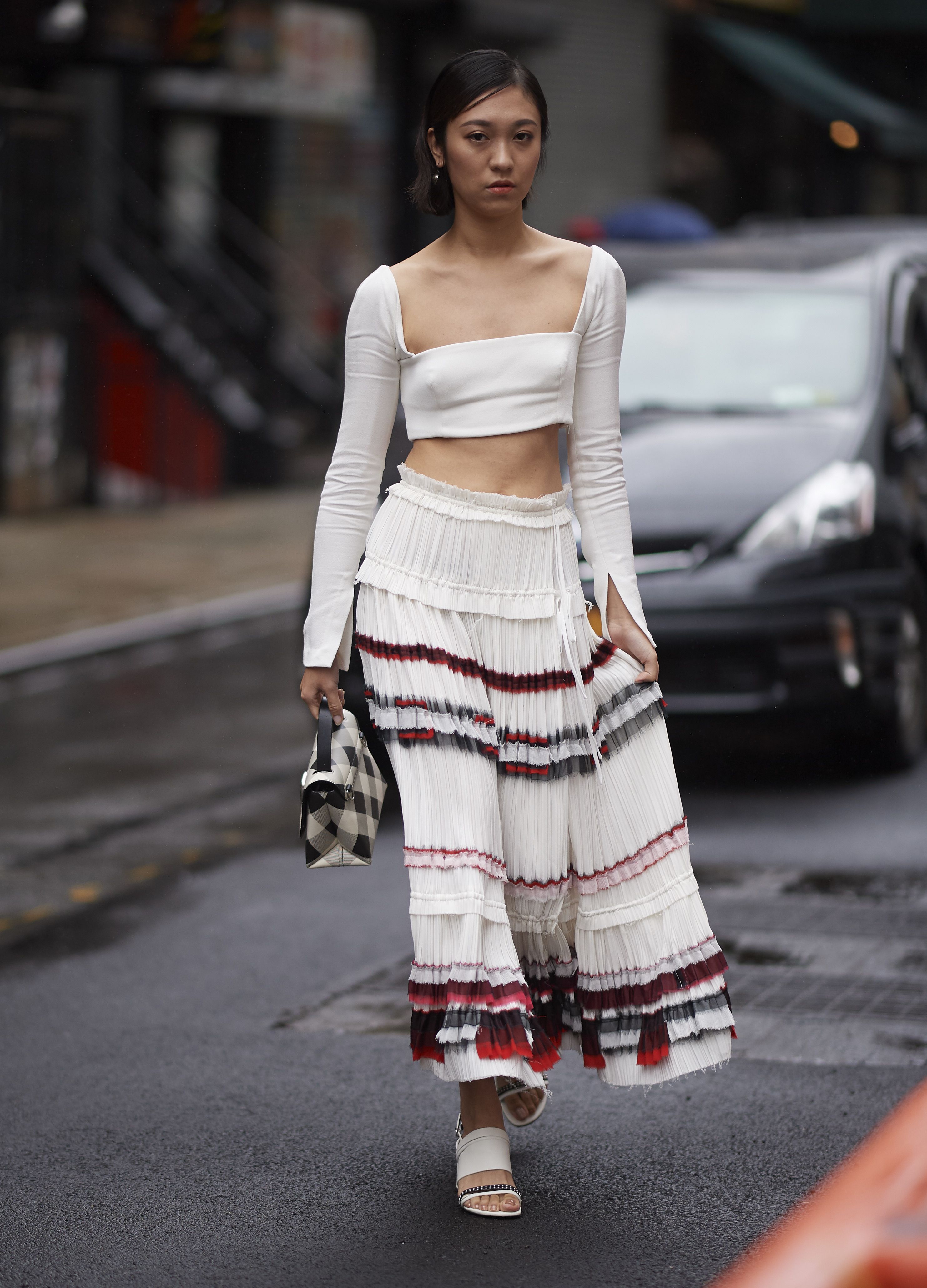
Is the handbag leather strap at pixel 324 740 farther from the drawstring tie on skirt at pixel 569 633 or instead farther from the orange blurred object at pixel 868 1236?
the orange blurred object at pixel 868 1236

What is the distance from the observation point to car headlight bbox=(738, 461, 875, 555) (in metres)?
7.18

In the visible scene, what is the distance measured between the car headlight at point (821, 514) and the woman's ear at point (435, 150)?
3639 millimetres

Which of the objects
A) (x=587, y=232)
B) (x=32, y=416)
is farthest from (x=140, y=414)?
(x=587, y=232)

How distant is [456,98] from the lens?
3.58 meters

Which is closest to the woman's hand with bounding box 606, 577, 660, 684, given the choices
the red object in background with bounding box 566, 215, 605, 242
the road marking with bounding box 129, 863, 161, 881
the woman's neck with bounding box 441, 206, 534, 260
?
the woman's neck with bounding box 441, 206, 534, 260

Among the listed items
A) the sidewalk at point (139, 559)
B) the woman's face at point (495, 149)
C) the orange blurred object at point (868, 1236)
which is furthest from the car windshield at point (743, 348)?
the orange blurred object at point (868, 1236)

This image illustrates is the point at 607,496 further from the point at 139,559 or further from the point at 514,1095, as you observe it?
the point at 139,559

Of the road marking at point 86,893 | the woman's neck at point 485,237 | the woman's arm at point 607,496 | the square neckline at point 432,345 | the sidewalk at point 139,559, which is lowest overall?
the road marking at point 86,893

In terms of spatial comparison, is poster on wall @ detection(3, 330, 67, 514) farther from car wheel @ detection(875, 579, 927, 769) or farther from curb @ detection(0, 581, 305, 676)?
car wheel @ detection(875, 579, 927, 769)

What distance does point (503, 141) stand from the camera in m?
3.58

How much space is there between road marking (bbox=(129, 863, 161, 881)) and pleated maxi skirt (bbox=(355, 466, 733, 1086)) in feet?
9.69

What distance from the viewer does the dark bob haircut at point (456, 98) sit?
3574 millimetres

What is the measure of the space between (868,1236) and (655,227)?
539 inches

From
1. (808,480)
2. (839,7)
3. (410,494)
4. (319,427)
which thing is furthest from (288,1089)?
(839,7)
